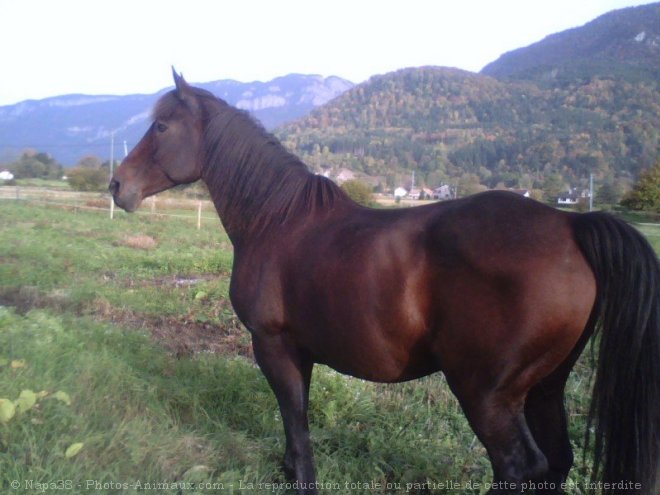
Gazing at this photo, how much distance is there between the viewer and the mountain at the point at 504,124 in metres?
37.9

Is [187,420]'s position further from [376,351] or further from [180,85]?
[180,85]

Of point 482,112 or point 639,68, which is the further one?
point 639,68

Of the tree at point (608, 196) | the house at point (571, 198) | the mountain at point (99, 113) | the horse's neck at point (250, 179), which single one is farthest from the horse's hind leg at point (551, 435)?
the mountain at point (99, 113)

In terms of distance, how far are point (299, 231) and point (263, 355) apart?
0.70m

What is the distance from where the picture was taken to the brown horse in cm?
208

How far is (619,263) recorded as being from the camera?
6.76 ft

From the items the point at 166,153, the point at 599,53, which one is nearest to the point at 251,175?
the point at 166,153

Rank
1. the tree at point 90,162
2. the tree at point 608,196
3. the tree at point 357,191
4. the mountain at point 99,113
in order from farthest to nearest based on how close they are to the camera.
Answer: the mountain at point 99,113 → the tree at point 90,162 → the tree at point 608,196 → the tree at point 357,191

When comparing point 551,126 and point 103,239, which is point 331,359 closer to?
point 103,239

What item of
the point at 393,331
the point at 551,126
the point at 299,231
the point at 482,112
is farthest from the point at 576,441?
the point at 482,112

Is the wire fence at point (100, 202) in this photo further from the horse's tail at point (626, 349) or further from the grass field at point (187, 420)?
the horse's tail at point (626, 349)

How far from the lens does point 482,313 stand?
212cm

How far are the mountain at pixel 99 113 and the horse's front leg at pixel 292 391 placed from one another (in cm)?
3620

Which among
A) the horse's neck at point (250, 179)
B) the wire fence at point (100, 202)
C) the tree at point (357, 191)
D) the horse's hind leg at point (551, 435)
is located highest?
the horse's neck at point (250, 179)
